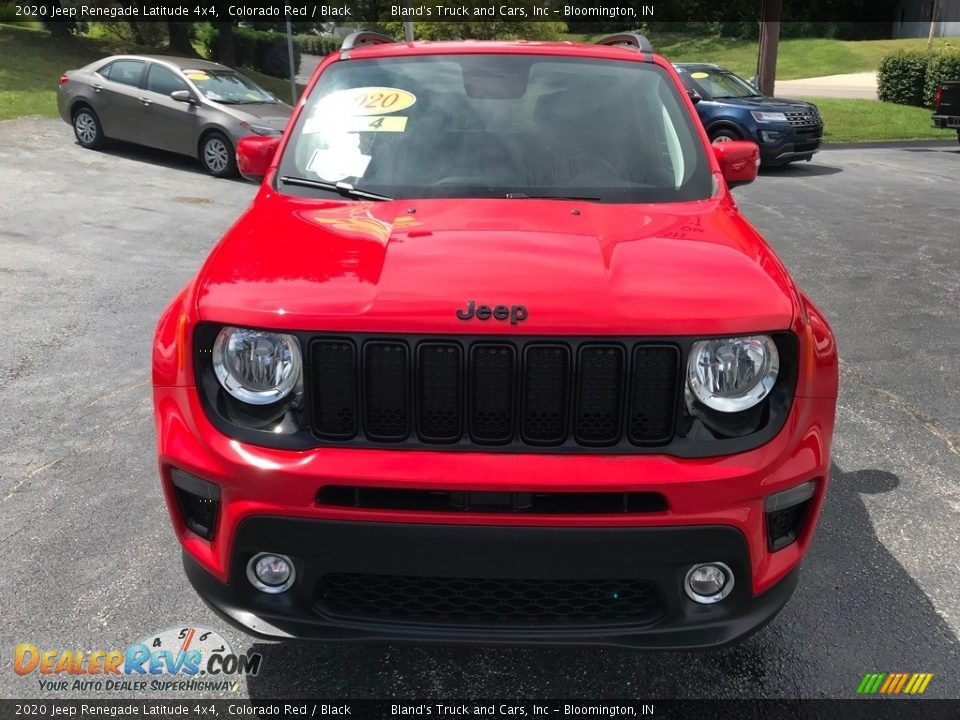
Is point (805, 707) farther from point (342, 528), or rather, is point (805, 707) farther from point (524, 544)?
point (342, 528)

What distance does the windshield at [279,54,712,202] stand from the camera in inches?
128

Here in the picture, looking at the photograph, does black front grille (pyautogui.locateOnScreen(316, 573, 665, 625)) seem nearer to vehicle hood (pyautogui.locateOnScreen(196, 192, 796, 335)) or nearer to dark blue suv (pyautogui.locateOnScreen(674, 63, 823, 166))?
vehicle hood (pyautogui.locateOnScreen(196, 192, 796, 335))

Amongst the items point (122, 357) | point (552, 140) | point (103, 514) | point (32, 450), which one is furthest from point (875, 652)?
point (122, 357)

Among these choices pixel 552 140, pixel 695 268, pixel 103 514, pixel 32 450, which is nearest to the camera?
pixel 695 268

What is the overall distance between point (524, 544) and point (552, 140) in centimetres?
183

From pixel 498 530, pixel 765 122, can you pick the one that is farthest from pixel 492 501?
pixel 765 122

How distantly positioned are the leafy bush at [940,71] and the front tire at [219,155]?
75.3ft

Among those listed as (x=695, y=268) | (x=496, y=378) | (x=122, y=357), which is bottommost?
(x=122, y=357)

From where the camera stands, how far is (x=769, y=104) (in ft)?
48.3

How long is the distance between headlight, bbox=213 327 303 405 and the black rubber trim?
0.11ft

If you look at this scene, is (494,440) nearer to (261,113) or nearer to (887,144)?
(261,113)

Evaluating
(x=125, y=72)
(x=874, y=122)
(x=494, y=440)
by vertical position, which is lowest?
(x=874, y=122)

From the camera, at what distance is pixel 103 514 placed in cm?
371

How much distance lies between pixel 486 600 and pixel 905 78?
3086 centimetres
